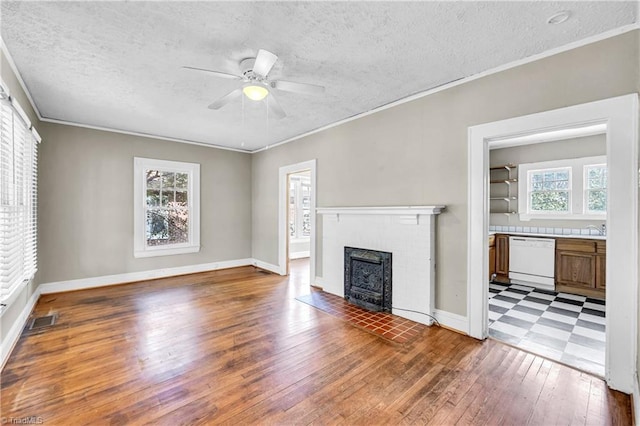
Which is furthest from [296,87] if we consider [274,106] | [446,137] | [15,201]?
[15,201]

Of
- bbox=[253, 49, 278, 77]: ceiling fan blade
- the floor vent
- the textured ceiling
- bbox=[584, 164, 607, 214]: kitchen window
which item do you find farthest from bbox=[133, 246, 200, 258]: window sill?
bbox=[584, 164, 607, 214]: kitchen window

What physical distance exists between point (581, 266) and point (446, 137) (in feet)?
10.3

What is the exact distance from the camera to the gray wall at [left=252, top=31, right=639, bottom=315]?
2.28m

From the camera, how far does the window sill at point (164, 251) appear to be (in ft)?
17.3

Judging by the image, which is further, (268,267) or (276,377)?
(268,267)

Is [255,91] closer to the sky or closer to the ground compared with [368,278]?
closer to the sky

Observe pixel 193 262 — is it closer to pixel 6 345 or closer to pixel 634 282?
pixel 6 345

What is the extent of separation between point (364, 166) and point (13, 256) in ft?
12.9

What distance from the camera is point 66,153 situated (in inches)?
181

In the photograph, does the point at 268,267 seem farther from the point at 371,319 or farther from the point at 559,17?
the point at 559,17

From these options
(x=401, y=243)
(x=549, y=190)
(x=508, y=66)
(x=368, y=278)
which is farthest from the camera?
(x=549, y=190)

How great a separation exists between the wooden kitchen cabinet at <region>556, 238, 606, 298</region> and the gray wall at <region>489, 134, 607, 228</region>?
74 cm

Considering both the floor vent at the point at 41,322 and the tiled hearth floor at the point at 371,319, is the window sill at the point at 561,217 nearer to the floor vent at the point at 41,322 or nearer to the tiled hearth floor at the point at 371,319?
the tiled hearth floor at the point at 371,319

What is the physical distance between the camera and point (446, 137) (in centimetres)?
319
